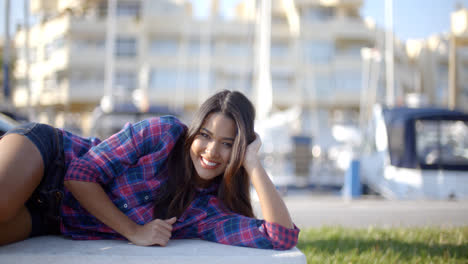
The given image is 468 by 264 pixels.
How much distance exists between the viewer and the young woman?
7.97ft

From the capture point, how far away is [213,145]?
2566mm

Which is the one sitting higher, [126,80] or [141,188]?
[126,80]

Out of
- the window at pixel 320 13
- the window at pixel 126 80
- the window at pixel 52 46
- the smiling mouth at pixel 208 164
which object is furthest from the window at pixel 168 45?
the smiling mouth at pixel 208 164

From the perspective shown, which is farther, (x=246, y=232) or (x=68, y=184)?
(x=246, y=232)

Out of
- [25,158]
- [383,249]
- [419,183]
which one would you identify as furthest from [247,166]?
[419,183]

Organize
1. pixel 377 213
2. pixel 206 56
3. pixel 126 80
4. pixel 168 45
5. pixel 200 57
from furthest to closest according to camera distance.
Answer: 1. pixel 126 80
2. pixel 168 45
3. pixel 200 57
4. pixel 206 56
5. pixel 377 213

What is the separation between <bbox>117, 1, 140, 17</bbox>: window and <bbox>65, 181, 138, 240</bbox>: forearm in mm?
37317

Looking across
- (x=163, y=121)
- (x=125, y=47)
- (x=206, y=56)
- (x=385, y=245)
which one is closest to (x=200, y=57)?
(x=206, y=56)

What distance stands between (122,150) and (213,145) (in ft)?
1.64

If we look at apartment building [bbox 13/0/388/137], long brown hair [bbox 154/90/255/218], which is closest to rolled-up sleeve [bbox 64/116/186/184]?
long brown hair [bbox 154/90/255/218]

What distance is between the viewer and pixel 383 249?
376cm

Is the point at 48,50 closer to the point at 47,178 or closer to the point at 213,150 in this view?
the point at 47,178

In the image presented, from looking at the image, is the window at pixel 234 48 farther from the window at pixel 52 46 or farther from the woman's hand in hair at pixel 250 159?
the woman's hand in hair at pixel 250 159

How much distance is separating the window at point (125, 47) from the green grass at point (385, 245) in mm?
34534
